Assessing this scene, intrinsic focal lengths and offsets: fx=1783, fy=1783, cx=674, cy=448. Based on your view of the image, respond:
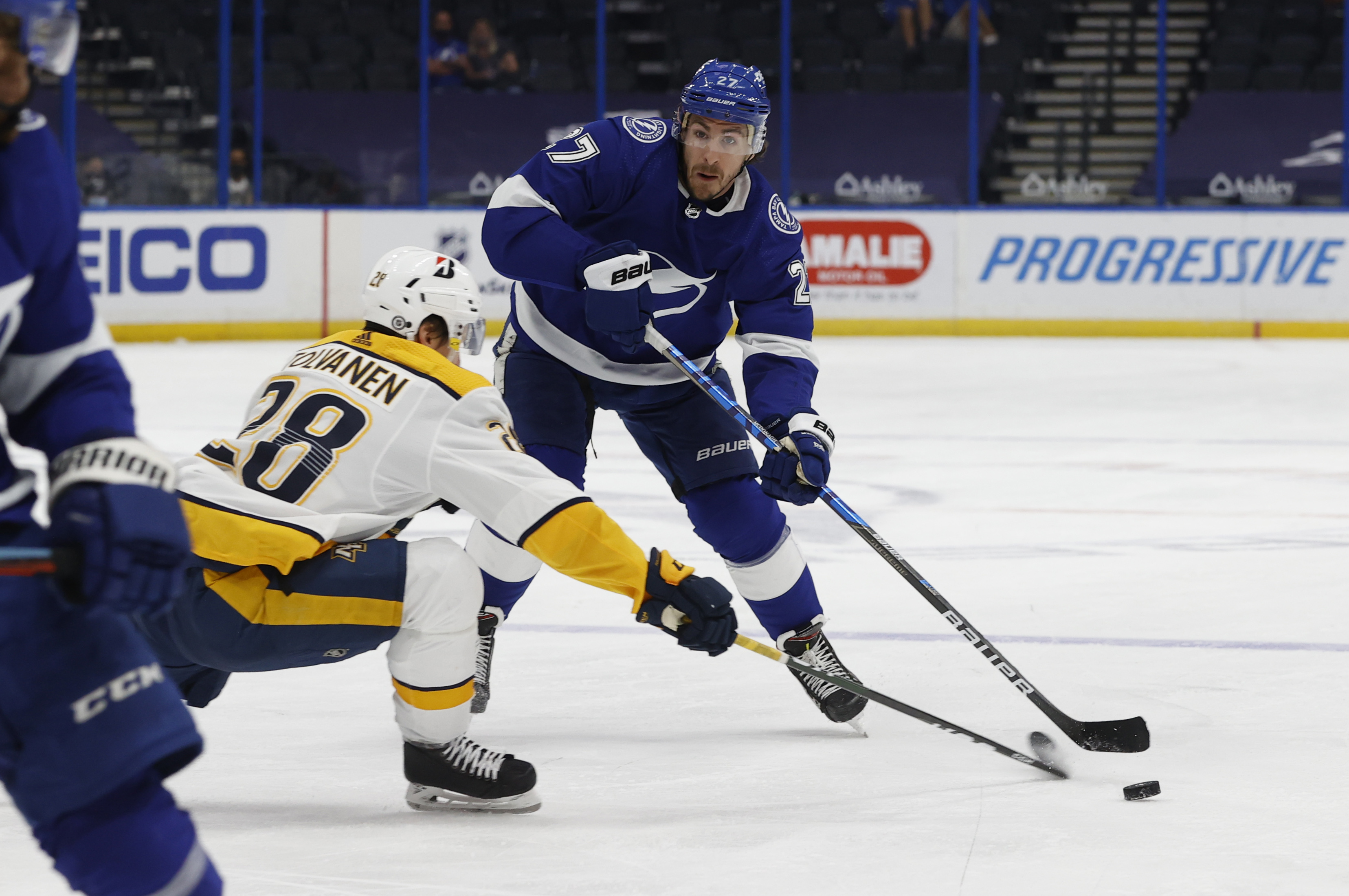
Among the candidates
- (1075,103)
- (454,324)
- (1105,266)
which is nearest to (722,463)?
(454,324)

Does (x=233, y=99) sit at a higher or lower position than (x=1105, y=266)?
higher

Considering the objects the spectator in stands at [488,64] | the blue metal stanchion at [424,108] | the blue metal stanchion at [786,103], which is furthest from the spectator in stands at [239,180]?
the blue metal stanchion at [786,103]

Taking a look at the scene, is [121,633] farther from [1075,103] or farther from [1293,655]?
A: [1075,103]

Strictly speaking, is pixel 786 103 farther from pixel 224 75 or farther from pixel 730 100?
pixel 730 100

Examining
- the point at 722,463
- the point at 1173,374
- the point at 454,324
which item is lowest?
the point at 1173,374

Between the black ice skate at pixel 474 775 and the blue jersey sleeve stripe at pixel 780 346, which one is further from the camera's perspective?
the blue jersey sleeve stripe at pixel 780 346

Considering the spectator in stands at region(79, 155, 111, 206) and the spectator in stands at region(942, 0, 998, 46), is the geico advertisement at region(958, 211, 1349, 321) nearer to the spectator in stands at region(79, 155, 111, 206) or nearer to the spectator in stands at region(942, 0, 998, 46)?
the spectator in stands at region(942, 0, 998, 46)

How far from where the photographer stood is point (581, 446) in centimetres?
318

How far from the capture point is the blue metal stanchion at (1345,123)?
11195 mm

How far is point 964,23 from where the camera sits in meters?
12.2

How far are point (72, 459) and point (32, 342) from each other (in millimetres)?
104

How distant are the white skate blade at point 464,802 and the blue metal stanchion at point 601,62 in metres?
9.57

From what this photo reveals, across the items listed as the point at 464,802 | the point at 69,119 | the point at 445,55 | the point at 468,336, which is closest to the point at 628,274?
the point at 468,336

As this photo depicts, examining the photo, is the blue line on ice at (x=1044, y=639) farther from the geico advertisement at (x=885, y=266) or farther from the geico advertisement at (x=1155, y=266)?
the geico advertisement at (x=1155, y=266)
